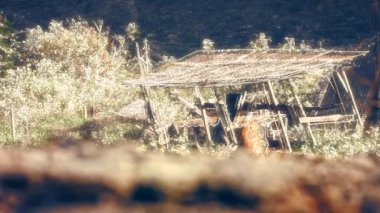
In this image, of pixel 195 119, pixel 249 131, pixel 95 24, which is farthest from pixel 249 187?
pixel 95 24

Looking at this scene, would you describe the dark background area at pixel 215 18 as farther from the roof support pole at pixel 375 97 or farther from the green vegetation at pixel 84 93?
the roof support pole at pixel 375 97

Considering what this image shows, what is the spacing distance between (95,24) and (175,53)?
313 centimetres

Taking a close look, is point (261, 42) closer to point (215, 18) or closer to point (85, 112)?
point (215, 18)

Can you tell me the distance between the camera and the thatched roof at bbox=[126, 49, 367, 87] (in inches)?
405

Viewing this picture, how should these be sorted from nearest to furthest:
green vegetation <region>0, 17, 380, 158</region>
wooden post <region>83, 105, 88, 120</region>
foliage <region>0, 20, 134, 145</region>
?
green vegetation <region>0, 17, 380, 158</region>, foliage <region>0, 20, 134, 145</region>, wooden post <region>83, 105, 88, 120</region>

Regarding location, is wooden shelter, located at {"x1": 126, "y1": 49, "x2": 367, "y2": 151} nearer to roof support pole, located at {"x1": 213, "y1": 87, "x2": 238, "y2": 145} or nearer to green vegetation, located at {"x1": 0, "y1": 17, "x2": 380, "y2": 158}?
roof support pole, located at {"x1": 213, "y1": 87, "x2": 238, "y2": 145}

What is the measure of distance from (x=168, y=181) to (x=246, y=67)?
10.6m

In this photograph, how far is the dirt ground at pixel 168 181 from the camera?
1.51m

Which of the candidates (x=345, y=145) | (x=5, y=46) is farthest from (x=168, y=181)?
(x=5, y=46)

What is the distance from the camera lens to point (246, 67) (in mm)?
12047

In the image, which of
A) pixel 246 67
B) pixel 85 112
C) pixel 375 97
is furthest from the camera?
pixel 85 112

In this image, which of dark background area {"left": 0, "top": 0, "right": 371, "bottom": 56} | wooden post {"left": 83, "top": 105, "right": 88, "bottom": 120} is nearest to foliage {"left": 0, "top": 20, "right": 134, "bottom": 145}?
wooden post {"left": 83, "top": 105, "right": 88, "bottom": 120}

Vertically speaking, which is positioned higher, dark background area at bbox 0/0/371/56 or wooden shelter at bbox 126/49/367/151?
dark background area at bbox 0/0/371/56

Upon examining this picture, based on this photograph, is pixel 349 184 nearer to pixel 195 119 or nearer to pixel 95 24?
pixel 195 119
